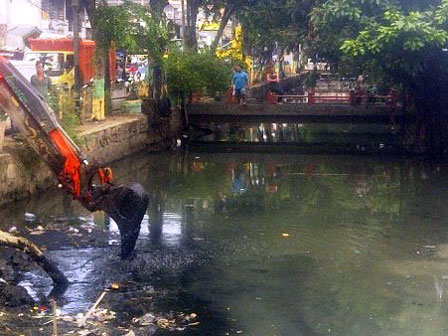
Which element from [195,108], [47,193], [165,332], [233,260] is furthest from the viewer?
[195,108]

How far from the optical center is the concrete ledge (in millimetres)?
16625

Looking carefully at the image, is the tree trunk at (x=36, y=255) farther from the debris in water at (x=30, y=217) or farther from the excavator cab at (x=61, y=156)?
the debris in water at (x=30, y=217)

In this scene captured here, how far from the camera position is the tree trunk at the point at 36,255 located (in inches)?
405

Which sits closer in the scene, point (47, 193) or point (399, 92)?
point (47, 193)

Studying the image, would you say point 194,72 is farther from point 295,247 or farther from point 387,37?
point 295,247

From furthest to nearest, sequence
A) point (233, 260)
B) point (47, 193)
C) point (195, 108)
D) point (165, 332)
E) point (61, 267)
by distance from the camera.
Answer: point (195, 108) → point (47, 193) → point (233, 260) → point (61, 267) → point (165, 332)

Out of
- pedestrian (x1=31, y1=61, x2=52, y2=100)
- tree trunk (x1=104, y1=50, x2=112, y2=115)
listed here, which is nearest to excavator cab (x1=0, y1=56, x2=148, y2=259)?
pedestrian (x1=31, y1=61, x2=52, y2=100)

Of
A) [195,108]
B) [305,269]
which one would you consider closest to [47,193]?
[305,269]

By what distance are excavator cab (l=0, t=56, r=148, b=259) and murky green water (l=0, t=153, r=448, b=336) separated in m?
1.00

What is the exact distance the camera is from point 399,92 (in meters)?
31.2

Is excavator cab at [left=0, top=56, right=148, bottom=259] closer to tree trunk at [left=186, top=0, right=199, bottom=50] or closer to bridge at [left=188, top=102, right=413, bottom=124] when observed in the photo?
bridge at [left=188, top=102, right=413, bottom=124]

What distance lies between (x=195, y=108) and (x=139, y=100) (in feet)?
9.18

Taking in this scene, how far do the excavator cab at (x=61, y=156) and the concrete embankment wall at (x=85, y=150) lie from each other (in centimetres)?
487

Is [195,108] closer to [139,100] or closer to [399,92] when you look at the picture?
[139,100]
